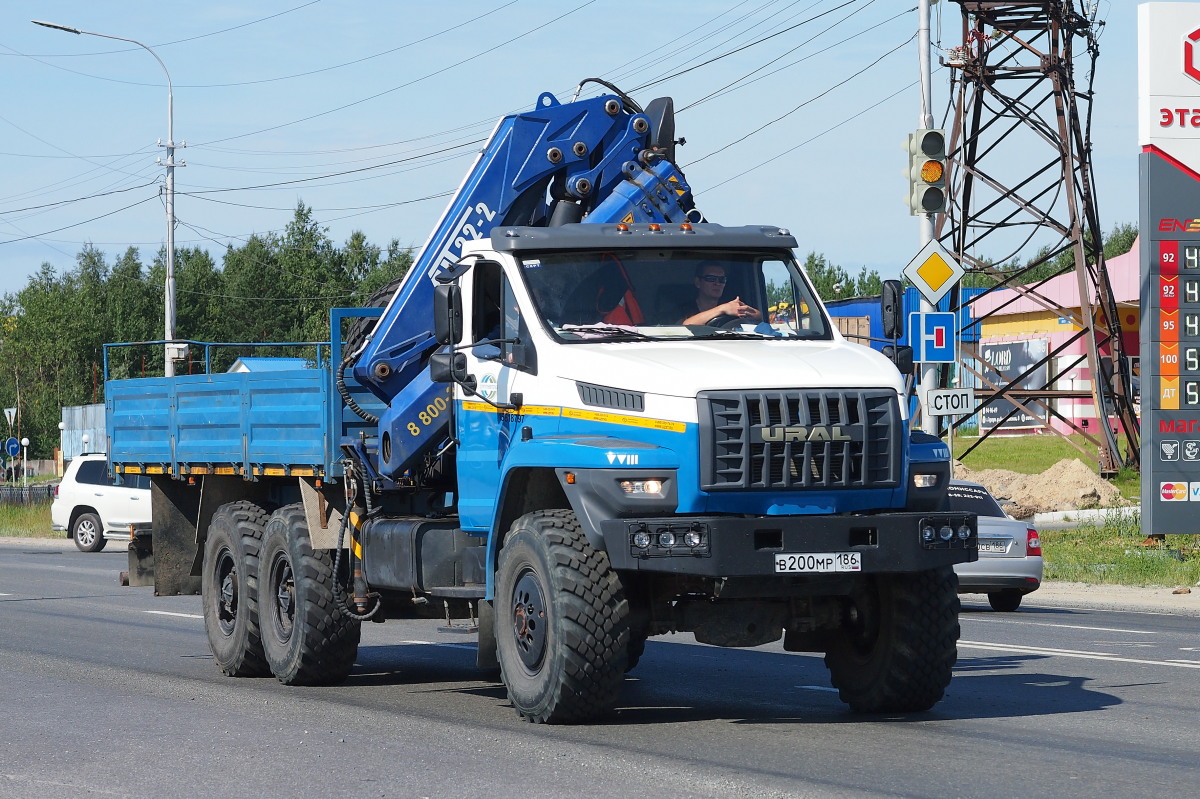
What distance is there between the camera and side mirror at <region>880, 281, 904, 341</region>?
35.3 ft

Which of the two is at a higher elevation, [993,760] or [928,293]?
[928,293]

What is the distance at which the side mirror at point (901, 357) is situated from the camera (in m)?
10.4

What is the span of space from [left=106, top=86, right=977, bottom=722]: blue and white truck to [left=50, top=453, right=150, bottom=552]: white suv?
21462 millimetres

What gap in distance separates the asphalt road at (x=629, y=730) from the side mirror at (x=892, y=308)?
233 centimetres

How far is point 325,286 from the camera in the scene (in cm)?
10519

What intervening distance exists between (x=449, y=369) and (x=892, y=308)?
2.81 metres

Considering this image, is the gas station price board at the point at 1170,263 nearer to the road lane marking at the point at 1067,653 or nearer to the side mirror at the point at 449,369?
the road lane marking at the point at 1067,653

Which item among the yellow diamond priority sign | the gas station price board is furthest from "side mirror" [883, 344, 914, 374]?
the gas station price board

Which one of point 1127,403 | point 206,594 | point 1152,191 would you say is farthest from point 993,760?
point 1127,403

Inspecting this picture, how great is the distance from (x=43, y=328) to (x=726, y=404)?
3998 inches

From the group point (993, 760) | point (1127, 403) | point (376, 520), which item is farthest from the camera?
point (1127, 403)

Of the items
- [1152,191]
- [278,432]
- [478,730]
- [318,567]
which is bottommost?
[478,730]

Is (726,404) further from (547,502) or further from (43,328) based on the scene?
(43,328)

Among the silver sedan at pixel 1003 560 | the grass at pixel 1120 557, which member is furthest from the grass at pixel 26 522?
the silver sedan at pixel 1003 560
